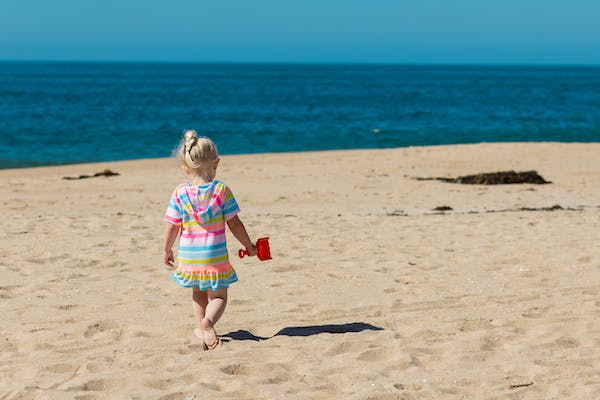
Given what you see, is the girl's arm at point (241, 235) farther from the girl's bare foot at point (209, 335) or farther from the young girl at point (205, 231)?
the girl's bare foot at point (209, 335)

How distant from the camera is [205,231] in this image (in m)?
5.27

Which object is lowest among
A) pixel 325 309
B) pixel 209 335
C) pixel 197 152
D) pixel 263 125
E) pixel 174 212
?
pixel 263 125

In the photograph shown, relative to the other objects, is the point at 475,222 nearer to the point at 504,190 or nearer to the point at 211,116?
the point at 504,190

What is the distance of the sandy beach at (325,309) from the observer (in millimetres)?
4566

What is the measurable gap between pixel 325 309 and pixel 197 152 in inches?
67.1

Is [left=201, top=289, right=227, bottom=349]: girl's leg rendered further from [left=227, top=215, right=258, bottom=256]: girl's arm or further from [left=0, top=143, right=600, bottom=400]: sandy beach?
[left=227, top=215, right=258, bottom=256]: girl's arm

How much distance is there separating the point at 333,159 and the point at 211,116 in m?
26.8

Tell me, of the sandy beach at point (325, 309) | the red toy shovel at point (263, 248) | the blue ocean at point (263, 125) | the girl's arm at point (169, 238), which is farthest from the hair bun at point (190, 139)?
the blue ocean at point (263, 125)

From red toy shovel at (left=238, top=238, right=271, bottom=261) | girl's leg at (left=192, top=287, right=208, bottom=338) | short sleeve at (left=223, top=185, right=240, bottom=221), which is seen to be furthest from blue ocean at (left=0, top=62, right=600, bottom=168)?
red toy shovel at (left=238, top=238, right=271, bottom=261)

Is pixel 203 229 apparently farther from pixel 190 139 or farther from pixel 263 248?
pixel 190 139

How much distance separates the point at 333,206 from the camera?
43.1 ft

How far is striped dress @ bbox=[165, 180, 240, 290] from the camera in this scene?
17.1 ft

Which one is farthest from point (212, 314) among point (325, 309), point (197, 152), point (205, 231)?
point (325, 309)

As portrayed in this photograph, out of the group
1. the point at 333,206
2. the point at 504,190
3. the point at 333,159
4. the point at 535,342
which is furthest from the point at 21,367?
the point at 333,159
